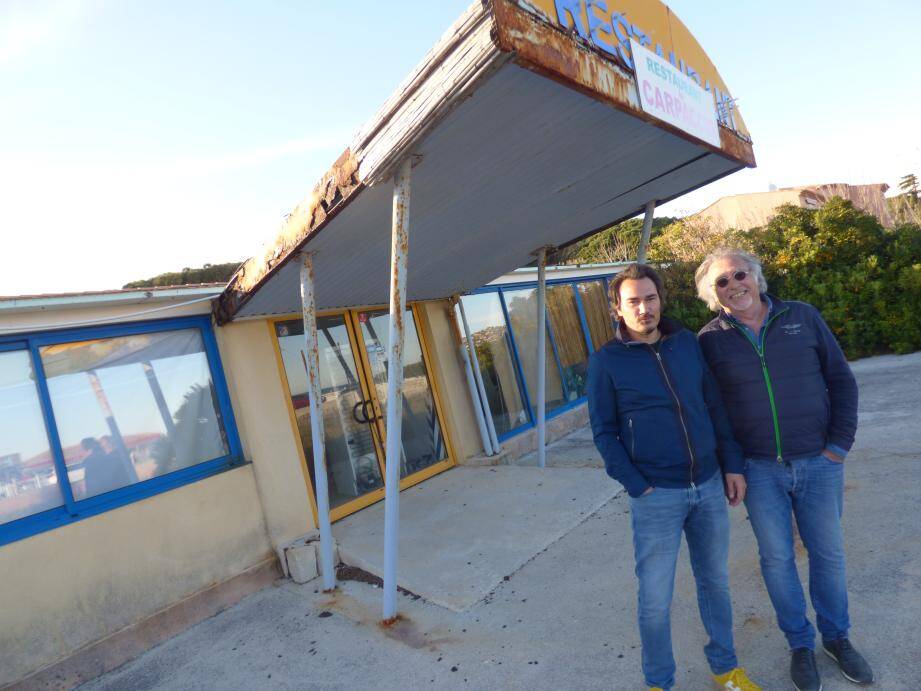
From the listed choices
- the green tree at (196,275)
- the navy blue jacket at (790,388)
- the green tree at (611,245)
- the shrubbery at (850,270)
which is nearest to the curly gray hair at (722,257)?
the navy blue jacket at (790,388)

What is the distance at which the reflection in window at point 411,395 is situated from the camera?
6262 mm

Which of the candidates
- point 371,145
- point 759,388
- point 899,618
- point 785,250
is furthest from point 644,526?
point 785,250

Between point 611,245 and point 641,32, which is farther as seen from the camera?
point 611,245

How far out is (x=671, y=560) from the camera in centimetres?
240

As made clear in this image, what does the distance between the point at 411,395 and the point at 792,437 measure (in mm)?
4691

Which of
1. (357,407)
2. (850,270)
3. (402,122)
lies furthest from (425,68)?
(850,270)

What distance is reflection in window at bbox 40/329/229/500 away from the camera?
162 inches

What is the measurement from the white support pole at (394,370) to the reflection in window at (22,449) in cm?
233

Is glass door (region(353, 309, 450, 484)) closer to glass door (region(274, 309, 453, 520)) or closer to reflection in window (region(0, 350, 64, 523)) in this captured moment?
glass door (region(274, 309, 453, 520))

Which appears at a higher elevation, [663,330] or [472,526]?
[663,330]

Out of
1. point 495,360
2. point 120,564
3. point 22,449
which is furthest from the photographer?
point 495,360

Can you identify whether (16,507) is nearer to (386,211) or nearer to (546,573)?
(386,211)

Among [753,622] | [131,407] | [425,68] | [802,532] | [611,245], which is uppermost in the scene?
[611,245]

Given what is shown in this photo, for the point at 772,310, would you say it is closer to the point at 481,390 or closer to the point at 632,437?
the point at 632,437
